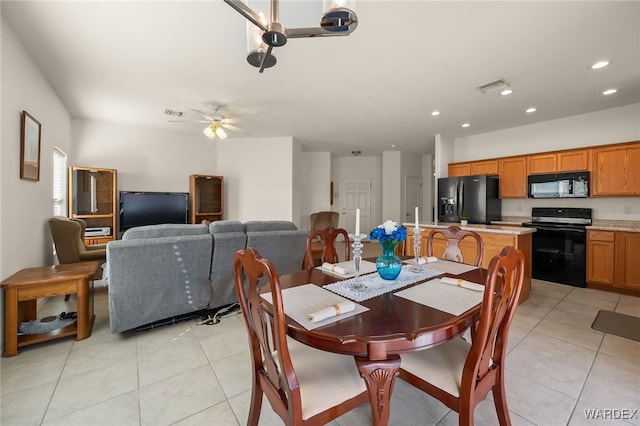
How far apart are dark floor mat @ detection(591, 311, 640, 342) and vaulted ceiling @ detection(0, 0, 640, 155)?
2.63 metres

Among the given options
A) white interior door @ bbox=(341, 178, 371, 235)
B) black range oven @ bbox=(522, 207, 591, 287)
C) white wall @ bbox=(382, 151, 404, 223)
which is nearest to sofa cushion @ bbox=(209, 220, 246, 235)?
black range oven @ bbox=(522, 207, 591, 287)

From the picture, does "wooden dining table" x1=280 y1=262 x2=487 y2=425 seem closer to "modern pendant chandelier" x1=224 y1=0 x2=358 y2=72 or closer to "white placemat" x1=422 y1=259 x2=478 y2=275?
"white placemat" x1=422 y1=259 x2=478 y2=275

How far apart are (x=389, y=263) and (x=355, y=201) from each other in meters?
6.53

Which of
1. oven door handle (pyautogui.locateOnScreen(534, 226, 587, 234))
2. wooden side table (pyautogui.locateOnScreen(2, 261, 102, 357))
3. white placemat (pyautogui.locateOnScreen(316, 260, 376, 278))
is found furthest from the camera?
oven door handle (pyautogui.locateOnScreen(534, 226, 587, 234))

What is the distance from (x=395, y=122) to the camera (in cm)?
472

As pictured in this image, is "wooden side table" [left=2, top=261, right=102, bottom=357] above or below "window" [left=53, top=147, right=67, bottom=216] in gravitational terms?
below

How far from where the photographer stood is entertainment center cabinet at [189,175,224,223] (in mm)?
5438

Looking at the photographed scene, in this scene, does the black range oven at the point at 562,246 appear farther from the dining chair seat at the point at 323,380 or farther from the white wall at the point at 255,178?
the white wall at the point at 255,178

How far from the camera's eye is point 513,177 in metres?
4.70

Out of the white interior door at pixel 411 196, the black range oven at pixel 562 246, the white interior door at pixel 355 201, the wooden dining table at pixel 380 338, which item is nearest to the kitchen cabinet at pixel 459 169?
the black range oven at pixel 562 246

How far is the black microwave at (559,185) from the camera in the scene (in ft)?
12.9

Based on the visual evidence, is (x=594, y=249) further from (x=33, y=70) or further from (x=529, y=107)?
(x=33, y=70)

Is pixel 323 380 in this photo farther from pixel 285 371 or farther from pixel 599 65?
pixel 599 65

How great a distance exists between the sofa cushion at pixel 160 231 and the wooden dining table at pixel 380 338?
1.95 metres
